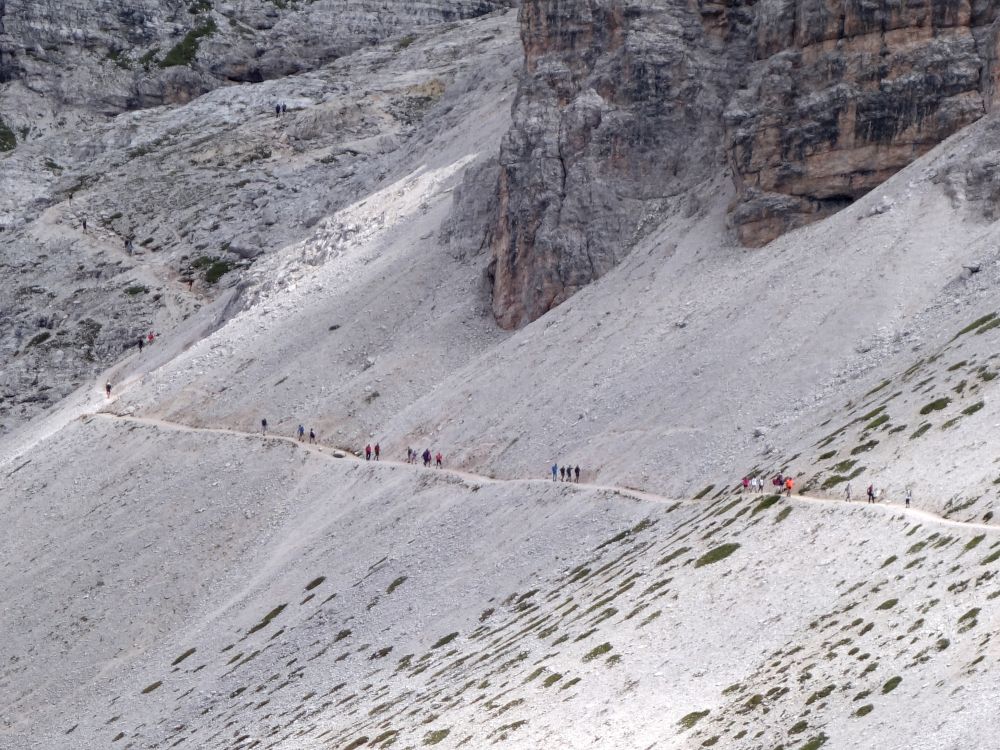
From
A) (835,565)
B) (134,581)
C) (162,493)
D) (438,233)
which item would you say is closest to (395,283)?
(438,233)

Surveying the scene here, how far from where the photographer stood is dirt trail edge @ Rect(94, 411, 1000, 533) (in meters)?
51.6

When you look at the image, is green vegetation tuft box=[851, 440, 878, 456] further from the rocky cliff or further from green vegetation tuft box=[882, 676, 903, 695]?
the rocky cliff

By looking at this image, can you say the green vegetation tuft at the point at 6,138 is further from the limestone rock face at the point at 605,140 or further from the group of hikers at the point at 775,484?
the group of hikers at the point at 775,484

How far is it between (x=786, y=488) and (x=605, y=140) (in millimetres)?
50803

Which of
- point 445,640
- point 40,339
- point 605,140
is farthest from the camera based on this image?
point 40,339

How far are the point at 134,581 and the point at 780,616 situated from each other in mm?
51140

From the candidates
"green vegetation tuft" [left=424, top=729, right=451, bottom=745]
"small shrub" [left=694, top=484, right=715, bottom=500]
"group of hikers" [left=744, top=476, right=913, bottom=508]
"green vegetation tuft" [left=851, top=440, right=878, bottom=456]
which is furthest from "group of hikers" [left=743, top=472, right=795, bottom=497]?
"green vegetation tuft" [left=424, top=729, right=451, bottom=745]

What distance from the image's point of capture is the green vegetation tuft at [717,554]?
186 ft

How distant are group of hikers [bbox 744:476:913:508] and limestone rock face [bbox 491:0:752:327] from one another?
39468 millimetres

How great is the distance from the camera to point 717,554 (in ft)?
188

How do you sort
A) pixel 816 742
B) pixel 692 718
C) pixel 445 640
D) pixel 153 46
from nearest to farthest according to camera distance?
pixel 816 742 → pixel 692 718 → pixel 445 640 → pixel 153 46

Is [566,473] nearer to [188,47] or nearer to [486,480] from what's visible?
[486,480]

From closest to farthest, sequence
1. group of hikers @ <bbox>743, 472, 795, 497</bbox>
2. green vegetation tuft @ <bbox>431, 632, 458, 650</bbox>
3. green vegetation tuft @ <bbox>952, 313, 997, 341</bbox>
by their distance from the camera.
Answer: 1. group of hikers @ <bbox>743, 472, 795, 497</bbox>
2. green vegetation tuft @ <bbox>431, 632, 458, 650</bbox>
3. green vegetation tuft @ <bbox>952, 313, 997, 341</bbox>

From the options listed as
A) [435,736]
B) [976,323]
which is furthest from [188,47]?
[435,736]
